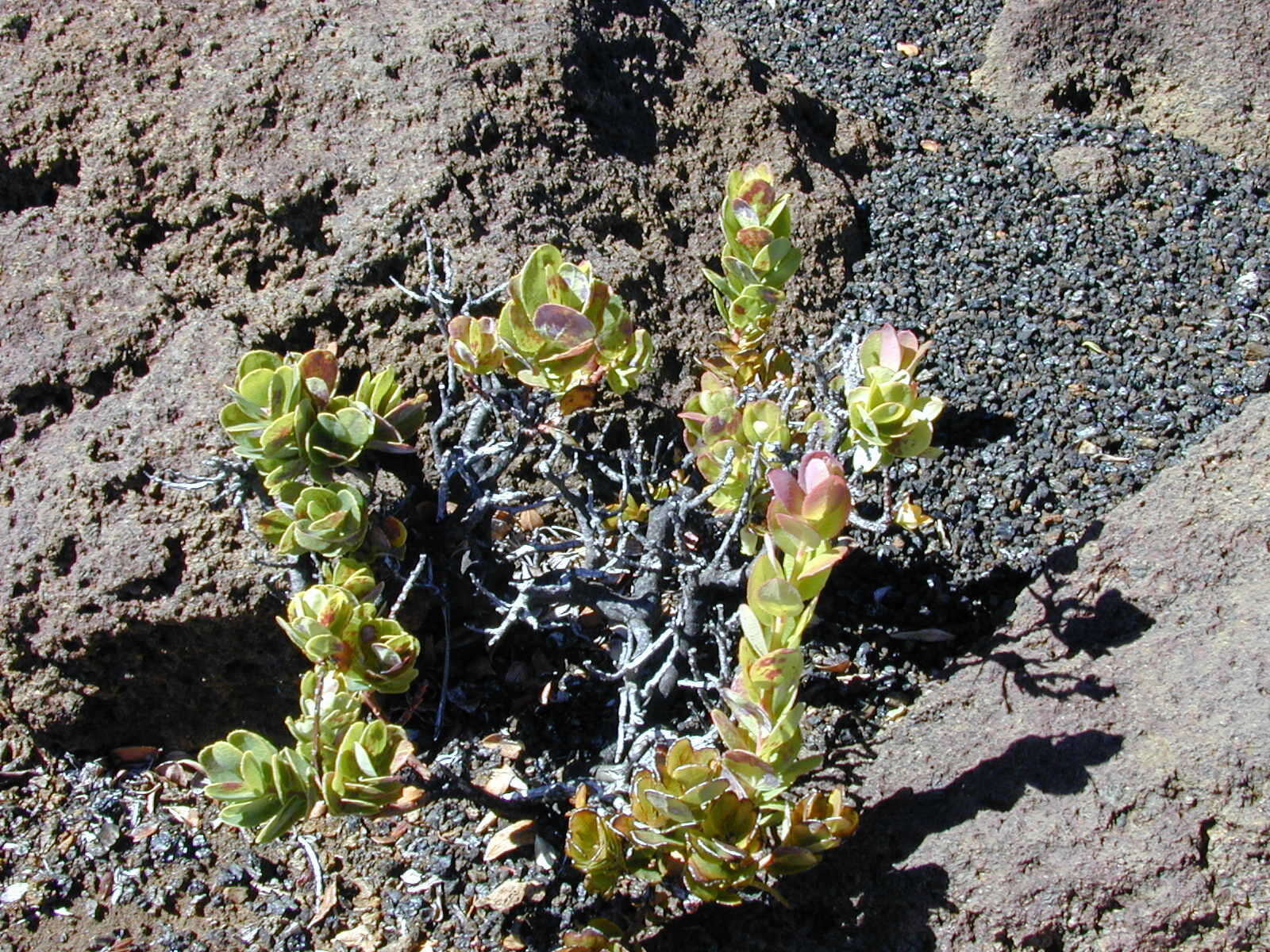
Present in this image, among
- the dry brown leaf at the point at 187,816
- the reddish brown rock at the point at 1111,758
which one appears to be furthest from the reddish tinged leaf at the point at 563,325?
the dry brown leaf at the point at 187,816

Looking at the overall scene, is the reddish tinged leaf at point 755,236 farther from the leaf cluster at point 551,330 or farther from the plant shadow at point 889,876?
the plant shadow at point 889,876

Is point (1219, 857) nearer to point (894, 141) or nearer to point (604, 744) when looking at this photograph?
point (604, 744)

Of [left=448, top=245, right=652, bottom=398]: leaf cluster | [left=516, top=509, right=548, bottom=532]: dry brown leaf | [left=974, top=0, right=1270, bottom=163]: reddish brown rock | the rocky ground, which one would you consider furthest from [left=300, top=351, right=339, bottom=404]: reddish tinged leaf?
[left=974, top=0, right=1270, bottom=163]: reddish brown rock

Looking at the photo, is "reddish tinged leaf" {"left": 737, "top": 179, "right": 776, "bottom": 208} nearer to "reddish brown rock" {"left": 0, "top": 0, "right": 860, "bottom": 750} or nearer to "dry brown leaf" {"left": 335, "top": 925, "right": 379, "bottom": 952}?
"reddish brown rock" {"left": 0, "top": 0, "right": 860, "bottom": 750}

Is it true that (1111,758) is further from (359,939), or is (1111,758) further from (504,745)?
(359,939)

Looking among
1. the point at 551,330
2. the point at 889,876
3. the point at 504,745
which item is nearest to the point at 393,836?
the point at 504,745

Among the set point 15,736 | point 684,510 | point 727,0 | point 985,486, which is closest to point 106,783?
Answer: point 15,736
